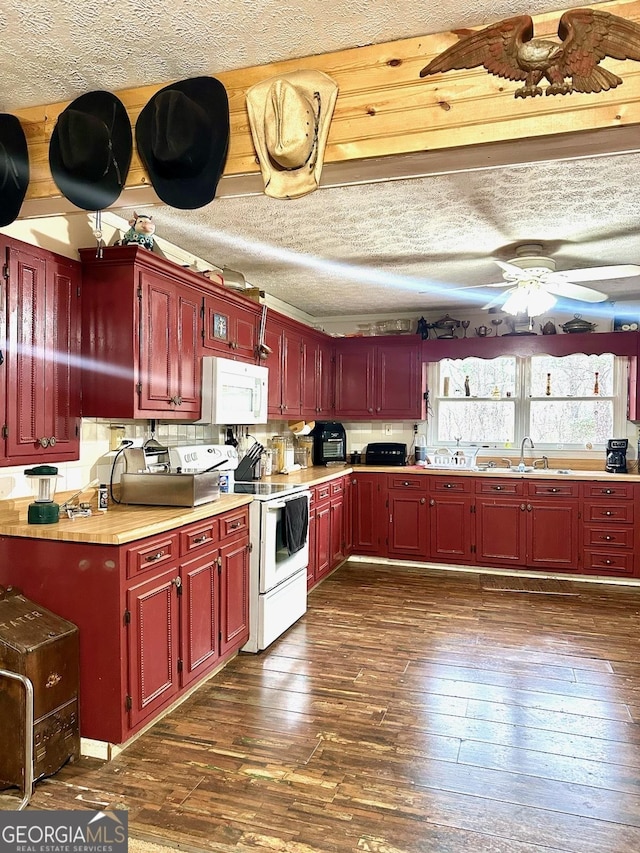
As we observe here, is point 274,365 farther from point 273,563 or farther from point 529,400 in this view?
point 529,400

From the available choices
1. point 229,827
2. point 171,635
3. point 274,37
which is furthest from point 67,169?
point 229,827

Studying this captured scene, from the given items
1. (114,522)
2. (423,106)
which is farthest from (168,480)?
(423,106)

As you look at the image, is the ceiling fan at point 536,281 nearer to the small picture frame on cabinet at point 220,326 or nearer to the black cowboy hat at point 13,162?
the small picture frame on cabinet at point 220,326

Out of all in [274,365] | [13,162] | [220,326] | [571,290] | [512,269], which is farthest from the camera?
[274,365]

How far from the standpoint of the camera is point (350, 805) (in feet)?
6.79

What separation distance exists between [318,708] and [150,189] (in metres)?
2.35

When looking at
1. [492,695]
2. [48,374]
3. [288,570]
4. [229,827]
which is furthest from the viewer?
[288,570]

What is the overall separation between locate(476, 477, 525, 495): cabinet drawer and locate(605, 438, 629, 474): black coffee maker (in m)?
0.82

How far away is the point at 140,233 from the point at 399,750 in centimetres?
270

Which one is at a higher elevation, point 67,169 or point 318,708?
point 67,169

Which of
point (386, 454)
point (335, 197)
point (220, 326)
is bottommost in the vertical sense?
point (386, 454)

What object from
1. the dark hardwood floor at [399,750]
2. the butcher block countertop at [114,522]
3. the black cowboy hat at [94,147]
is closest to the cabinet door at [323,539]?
the dark hardwood floor at [399,750]

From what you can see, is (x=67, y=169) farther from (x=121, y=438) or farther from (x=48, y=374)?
(x=121, y=438)

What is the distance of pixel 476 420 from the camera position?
5.97 m
